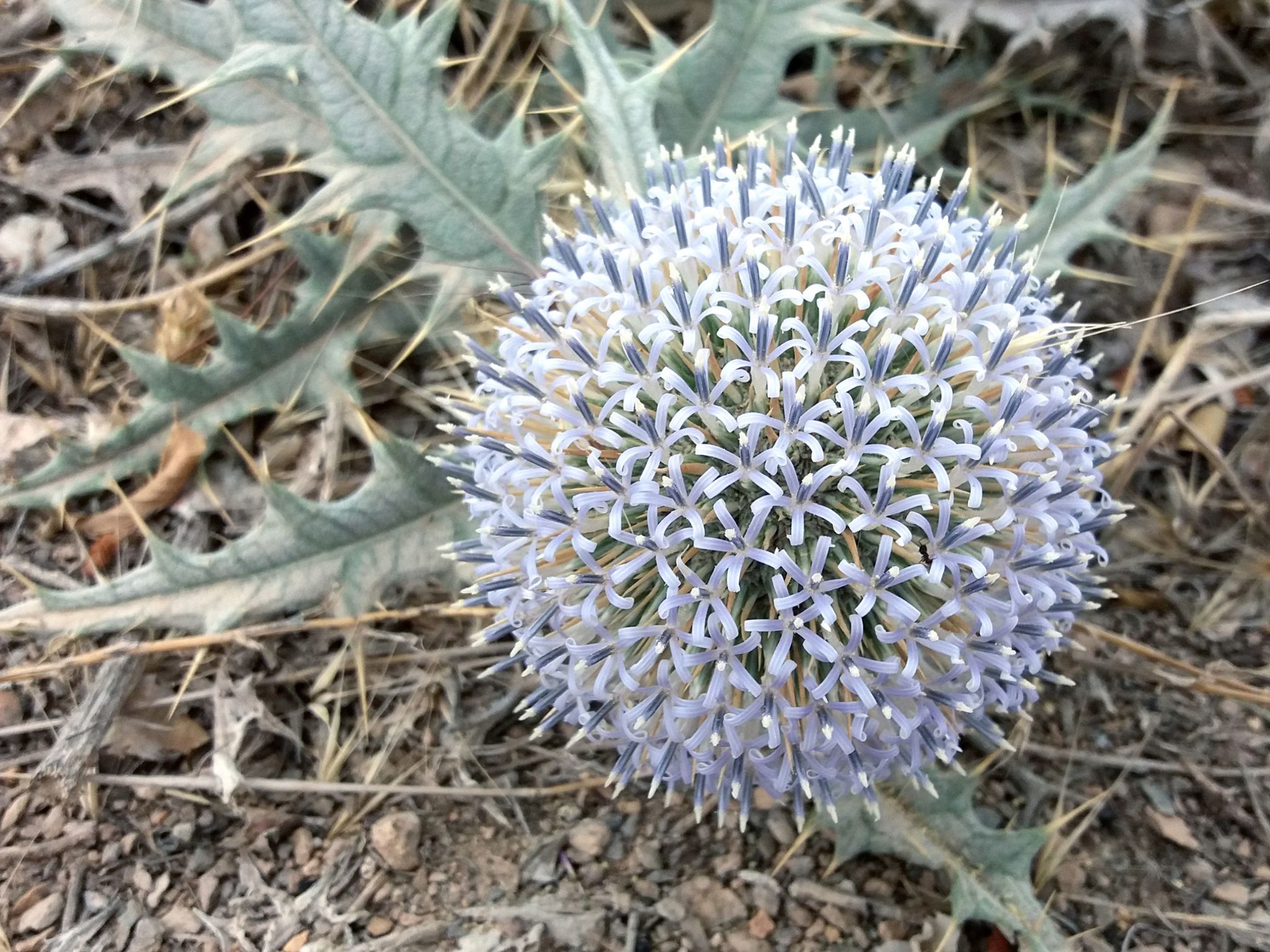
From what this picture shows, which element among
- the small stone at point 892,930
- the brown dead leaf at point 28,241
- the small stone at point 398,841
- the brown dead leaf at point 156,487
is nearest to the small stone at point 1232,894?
the small stone at point 892,930

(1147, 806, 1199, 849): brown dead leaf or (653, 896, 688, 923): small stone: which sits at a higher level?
(653, 896, 688, 923): small stone

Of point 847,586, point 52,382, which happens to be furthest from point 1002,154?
point 52,382

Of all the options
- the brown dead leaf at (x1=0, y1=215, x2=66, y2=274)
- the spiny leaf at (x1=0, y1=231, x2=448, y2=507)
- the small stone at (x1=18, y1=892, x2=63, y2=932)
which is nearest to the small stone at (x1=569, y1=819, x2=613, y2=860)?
the small stone at (x1=18, y1=892, x2=63, y2=932)

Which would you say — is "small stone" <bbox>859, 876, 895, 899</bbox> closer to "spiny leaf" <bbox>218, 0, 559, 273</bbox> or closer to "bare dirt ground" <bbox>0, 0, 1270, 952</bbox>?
"bare dirt ground" <bbox>0, 0, 1270, 952</bbox>

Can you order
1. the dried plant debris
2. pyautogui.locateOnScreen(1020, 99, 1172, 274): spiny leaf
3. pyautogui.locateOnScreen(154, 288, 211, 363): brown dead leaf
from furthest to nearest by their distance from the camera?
the dried plant debris, pyautogui.locateOnScreen(154, 288, 211, 363): brown dead leaf, pyautogui.locateOnScreen(1020, 99, 1172, 274): spiny leaf

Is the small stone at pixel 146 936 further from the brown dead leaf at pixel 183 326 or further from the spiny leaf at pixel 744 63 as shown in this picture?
the spiny leaf at pixel 744 63

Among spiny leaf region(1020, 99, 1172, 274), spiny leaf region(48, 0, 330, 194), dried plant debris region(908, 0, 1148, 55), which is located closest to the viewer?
spiny leaf region(48, 0, 330, 194)

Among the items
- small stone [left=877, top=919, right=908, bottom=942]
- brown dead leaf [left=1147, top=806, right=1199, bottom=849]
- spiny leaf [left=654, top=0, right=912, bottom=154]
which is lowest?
brown dead leaf [left=1147, top=806, right=1199, bottom=849]
